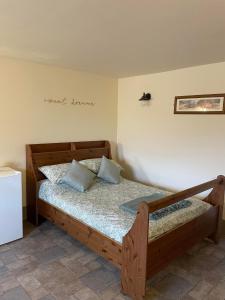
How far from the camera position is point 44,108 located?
11.6 feet

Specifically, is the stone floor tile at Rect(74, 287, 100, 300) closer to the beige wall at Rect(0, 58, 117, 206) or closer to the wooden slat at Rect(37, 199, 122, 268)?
the wooden slat at Rect(37, 199, 122, 268)

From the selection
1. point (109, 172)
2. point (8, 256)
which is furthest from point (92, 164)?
point (8, 256)

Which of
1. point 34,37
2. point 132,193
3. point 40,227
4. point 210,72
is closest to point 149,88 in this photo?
point 210,72

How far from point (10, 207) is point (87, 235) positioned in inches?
41.5

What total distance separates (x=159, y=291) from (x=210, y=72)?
9.02 ft

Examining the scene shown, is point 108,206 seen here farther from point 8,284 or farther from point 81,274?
point 8,284

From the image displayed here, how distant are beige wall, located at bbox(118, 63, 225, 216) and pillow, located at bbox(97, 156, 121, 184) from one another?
819mm

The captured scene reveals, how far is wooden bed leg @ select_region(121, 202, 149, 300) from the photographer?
188 centimetres

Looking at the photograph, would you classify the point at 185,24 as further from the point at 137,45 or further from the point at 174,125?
the point at 174,125

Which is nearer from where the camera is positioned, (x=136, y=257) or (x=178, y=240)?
(x=136, y=257)

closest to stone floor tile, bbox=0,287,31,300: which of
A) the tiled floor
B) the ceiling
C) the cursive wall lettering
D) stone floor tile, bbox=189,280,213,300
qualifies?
the tiled floor

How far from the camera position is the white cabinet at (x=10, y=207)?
277cm

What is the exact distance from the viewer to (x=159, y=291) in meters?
2.11

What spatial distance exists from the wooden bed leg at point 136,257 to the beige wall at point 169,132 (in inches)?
73.0
